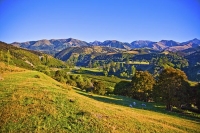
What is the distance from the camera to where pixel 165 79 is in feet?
202

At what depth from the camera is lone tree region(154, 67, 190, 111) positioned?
5864cm

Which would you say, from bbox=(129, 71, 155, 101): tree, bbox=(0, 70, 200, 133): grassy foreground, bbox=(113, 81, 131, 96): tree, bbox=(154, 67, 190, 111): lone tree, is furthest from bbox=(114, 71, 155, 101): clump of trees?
bbox=(0, 70, 200, 133): grassy foreground

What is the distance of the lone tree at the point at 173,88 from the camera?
58.6 metres

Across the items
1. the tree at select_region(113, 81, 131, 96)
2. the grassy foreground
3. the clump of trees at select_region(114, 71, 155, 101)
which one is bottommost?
the tree at select_region(113, 81, 131, 96)

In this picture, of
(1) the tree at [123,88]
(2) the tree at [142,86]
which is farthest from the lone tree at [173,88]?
(1) the tree at [123,88]

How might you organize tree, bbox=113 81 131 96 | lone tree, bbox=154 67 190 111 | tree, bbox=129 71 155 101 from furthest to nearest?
tree, bbox=113 81 131 96 → tree, bbox=129 71 155 101 → lone tree, bbox=154 67 190 111

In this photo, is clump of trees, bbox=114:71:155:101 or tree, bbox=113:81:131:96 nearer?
clump of trees, bbox=114:71:155:101

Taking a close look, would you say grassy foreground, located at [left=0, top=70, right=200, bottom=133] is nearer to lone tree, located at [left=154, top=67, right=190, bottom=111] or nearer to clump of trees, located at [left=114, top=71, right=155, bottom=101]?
lone tree, located at [left=154, top=67, right=190, bottom=111]

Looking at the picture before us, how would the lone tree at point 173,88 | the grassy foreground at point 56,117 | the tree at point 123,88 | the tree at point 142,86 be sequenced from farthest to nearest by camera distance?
the tree at point 123,88 → the tree at point 142,86 → the lone tree at point 173,88 → the grassy foreground at point 56,117

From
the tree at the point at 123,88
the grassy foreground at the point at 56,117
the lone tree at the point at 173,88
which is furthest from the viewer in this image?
the tree at the point at 123,88

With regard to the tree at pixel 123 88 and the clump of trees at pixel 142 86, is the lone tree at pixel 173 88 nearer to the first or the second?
the clump of trees at pixel 142 86

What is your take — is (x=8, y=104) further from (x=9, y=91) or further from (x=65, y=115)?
(x=65, y=115)

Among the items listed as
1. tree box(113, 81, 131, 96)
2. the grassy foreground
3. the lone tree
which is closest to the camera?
the grassy foreground

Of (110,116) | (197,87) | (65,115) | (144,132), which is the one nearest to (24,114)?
(65,115)
